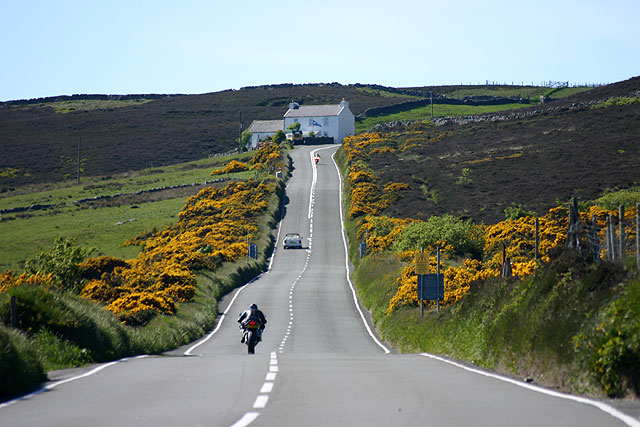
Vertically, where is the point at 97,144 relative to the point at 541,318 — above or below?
above

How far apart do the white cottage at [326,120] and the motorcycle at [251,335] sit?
446 feet

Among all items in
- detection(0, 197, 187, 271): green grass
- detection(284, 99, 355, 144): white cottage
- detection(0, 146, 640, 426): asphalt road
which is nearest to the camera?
detection(0, 146, 640, 426): asphalt road

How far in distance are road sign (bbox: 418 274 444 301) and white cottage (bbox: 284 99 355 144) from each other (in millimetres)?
130040

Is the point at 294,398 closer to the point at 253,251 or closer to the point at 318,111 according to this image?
the point at 253,251

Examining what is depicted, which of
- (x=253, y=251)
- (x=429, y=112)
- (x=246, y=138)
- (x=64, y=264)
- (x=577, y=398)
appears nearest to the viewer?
(x=577, y=398)

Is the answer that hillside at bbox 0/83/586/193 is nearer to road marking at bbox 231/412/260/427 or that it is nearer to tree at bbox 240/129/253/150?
tree at bbox 240/129/253/150

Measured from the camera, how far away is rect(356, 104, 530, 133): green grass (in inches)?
6969

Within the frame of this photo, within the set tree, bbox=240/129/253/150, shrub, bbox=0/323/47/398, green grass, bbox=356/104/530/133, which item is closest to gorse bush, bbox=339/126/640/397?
shrub, bbox=0/323/47/398

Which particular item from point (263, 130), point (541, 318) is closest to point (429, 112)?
point (263, 130)

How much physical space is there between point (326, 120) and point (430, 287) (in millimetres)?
133855

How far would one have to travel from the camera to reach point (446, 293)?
34312mm

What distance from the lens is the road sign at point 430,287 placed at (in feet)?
99.1

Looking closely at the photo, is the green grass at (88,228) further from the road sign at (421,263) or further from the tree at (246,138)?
the tree at (246,138)

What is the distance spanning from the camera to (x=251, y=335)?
24.9m
